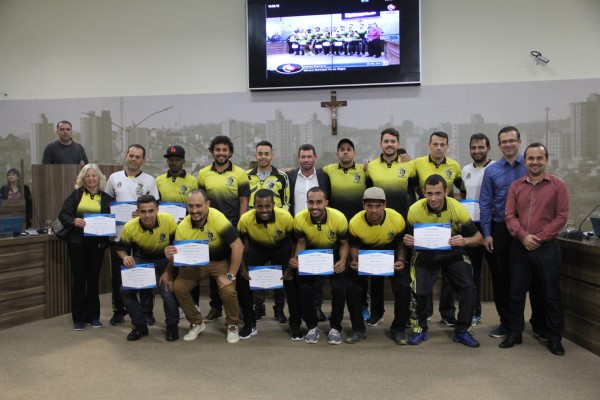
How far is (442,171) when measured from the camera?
4656mm

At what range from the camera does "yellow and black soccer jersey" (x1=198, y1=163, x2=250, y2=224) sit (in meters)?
4.86

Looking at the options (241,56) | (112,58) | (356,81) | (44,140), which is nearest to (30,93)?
(44,140)

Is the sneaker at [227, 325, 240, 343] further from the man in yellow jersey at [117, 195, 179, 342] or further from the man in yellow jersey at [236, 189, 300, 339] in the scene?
the man in yellow jersey at [117, 195, 179, 342]

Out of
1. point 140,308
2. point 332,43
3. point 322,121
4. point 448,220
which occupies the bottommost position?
point 140,308

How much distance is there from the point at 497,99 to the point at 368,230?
4101 millimetres

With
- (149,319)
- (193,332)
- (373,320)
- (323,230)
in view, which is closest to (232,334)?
(193,332)

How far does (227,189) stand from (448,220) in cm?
204

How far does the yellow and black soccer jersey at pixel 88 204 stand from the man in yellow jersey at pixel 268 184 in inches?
55.9

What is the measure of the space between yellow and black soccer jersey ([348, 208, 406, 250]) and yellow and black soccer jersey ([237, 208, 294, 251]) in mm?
554

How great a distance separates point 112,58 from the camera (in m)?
8.08

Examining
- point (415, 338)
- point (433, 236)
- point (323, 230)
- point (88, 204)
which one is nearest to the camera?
point (433, 236)

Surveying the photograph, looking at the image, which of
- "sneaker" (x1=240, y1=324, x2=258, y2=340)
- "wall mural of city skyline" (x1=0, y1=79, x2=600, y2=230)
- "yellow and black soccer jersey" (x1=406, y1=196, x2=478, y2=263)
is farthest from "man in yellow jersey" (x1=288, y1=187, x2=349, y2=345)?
"wall mural of city skyline" (x1=0, y1=79, x2=600, y2=230)

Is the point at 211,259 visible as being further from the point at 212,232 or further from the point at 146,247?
the point at 146,247

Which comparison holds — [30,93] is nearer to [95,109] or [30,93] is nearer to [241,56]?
[95,109]
